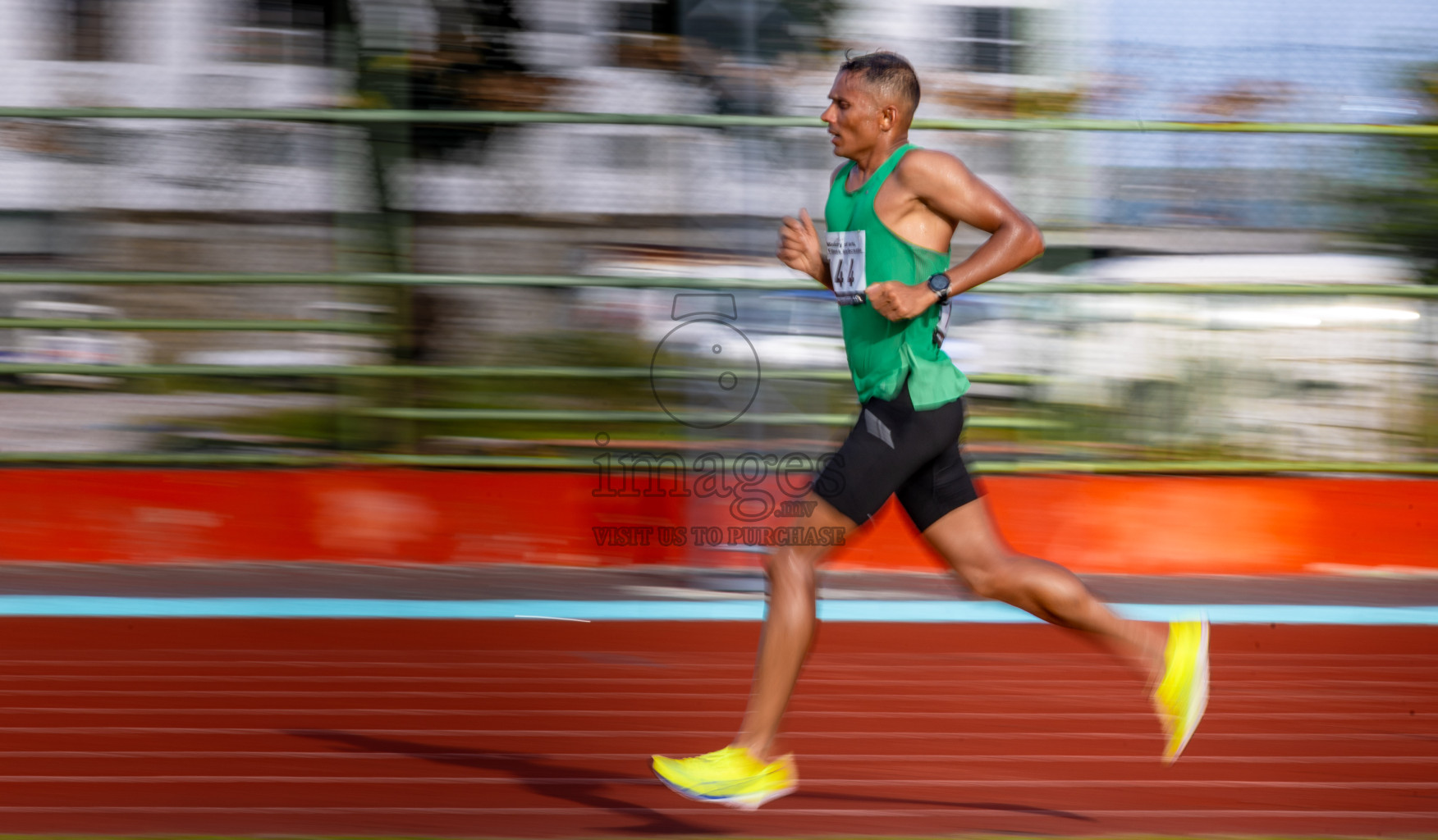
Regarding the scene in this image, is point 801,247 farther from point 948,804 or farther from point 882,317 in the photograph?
point 948,804

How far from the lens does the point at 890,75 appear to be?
11.2ft

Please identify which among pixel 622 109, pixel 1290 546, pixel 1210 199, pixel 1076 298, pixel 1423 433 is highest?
pixel 622 109

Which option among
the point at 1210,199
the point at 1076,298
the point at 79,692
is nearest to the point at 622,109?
the point at 1076,298

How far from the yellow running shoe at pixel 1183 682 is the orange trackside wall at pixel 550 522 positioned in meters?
3.89

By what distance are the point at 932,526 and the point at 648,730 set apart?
56.9 inches

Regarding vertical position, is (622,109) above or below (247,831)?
above

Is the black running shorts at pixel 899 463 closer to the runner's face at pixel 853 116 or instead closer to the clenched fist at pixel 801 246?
the clenched fist at pixel 801 246

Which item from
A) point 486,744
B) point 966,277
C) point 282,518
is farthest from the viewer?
point 282,518

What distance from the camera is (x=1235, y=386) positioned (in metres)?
7.91

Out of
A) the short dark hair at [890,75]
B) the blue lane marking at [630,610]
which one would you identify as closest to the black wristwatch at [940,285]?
the short dark hair at [890,75]

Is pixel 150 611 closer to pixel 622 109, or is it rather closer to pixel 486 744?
pixel 486 744

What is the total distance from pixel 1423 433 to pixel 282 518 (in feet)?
20.4

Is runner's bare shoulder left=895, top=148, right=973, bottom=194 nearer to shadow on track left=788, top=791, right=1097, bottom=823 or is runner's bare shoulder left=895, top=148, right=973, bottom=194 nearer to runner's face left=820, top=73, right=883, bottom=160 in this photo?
runner's face left=820, top=73, right=883, bottom=160

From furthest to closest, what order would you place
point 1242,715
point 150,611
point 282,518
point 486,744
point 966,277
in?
point 282,518, point 150,611, point 1242,715, point 486,744, point 966,277
